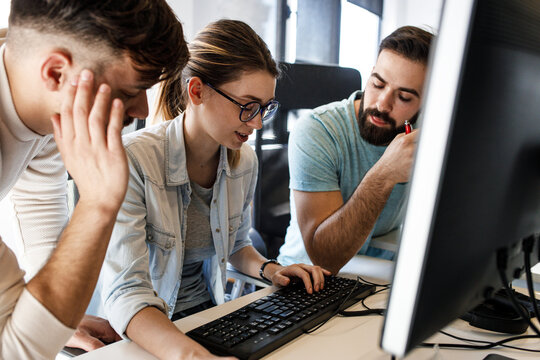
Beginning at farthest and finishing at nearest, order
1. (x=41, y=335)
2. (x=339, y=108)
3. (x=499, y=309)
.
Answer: (x=339, y=108)
(x=499, y=309)
(x=41, y=335)

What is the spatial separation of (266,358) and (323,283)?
304 millimetres

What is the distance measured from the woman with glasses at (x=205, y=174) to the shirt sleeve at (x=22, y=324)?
1.05ft

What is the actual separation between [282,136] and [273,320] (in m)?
0.90

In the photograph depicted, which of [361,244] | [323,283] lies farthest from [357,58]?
[323,283]

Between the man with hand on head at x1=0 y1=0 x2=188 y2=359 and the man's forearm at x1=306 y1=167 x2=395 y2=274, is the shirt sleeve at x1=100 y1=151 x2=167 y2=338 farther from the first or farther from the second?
the man's forearm at x1=306 y1=167 x2=395 y2=274

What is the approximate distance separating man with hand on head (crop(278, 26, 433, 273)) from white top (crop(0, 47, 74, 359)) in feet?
2.19

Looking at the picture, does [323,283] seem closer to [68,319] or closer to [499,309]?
[499,309]

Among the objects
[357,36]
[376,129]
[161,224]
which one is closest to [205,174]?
[161,224]

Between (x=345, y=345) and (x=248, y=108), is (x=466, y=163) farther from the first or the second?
(x=248, y=108)

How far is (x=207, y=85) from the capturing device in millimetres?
1249

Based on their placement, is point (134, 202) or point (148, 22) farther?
point (134, 202)

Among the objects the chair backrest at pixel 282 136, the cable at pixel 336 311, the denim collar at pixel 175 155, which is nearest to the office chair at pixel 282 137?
the chair backrest at pixel 282 136

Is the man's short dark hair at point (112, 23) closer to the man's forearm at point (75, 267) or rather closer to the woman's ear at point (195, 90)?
the man's forearm at point (75, 267)

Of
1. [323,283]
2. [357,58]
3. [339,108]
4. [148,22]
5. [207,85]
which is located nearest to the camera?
[148,22]
